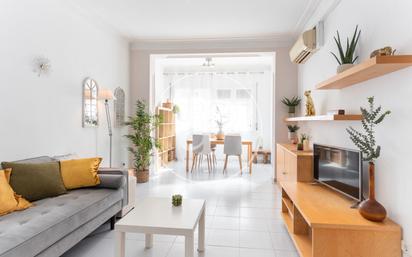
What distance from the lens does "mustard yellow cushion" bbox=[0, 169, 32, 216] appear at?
1882 millimetres

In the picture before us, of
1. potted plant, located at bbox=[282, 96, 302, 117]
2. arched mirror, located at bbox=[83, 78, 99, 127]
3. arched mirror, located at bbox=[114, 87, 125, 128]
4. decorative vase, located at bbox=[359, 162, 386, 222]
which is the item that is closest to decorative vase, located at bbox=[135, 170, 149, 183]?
arched mirror, located at bbox=[114, 87, 125, 128]

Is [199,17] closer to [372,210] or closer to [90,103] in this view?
[90,103]

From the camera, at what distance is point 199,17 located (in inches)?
153

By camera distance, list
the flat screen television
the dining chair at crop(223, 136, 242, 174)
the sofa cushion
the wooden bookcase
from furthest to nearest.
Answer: the wooden bookcase, the dining chair at crop(223, 136, 242, 174), the flat screen television, the sofa cushion

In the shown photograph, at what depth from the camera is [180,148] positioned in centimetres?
725

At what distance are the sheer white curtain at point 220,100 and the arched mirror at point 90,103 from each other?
3257 mm

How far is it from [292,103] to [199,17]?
2.23 meters

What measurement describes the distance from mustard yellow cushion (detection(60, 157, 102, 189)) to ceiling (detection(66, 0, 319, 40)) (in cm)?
218

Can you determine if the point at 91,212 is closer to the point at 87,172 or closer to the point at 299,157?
the point at 87,172

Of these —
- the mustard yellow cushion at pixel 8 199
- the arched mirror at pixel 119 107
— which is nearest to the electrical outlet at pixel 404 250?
the mustard yellow cushion at pixel 8 199

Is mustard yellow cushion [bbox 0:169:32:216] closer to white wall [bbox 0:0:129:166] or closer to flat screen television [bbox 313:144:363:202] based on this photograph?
white wall [bbox 0:0:129:166]

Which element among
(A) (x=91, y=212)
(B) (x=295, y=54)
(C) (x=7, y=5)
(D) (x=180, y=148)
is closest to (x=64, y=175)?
(A) (x=91, y=212)

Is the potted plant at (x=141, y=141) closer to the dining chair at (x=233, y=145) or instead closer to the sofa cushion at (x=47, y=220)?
the dining chair at (x=233, y=145)

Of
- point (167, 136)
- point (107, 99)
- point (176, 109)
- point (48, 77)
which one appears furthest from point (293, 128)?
point (48, 77)
